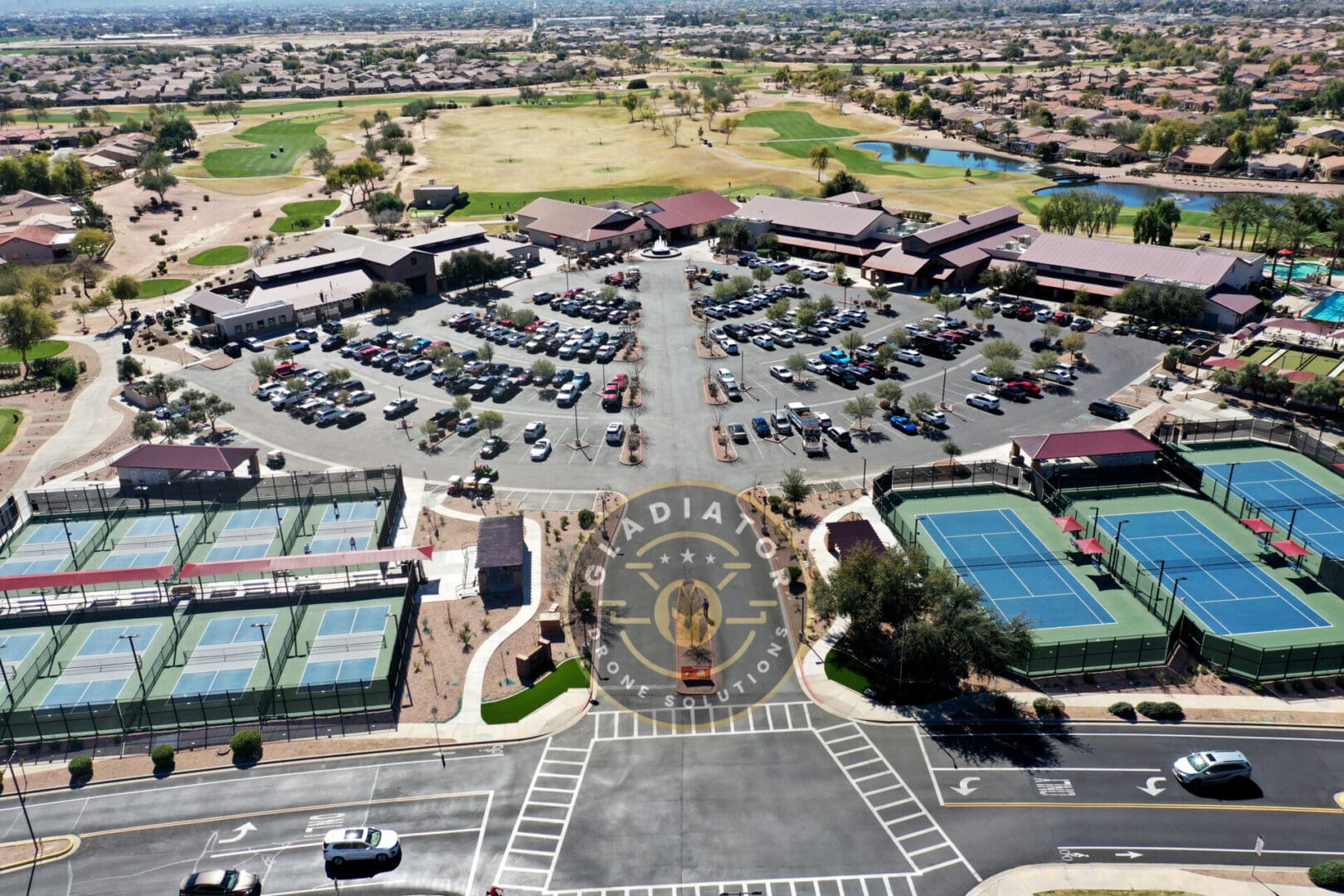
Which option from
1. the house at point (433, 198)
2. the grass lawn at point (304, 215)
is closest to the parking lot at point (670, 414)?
the grass lawn at point (304, 215)

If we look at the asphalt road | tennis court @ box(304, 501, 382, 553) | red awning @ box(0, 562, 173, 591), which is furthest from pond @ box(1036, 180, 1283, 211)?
red awning @ box(0, 562, 173, 591)

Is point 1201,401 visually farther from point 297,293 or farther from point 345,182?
point 345,182

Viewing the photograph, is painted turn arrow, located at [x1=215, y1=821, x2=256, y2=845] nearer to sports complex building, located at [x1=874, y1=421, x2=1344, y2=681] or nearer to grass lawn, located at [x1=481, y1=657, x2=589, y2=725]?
grass lawn, located at [x1=481, y1=657, x2=589, y2=725]

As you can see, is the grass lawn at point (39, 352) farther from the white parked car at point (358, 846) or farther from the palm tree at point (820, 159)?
the palm tree at point (820, 159)

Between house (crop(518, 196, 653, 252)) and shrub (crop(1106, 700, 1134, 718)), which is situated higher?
house (crop(518, 196, 653, 252))

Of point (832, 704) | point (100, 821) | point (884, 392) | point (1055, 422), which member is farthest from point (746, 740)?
point (1055, 422)

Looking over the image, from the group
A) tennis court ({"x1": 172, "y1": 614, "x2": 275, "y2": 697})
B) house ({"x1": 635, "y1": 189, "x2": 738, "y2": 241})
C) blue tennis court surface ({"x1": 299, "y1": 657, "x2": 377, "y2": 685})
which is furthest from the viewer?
house ({"x1": 635, "y1": 189, "x2": 738, "y2": 241})

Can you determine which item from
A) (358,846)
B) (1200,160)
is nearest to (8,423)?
(358,846)
